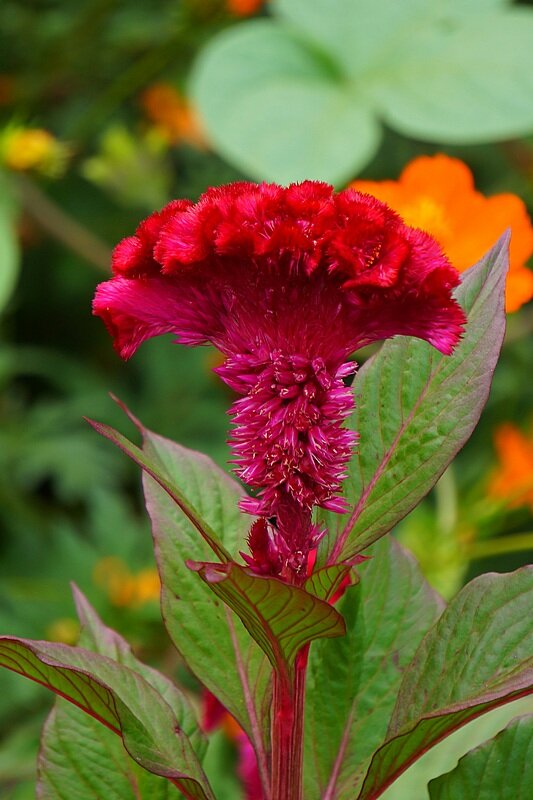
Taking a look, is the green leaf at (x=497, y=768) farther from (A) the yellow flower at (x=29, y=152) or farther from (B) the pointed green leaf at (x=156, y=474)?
(A) the yellow flower at (x=29, y=152)

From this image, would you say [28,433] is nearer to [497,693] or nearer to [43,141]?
[43,141]

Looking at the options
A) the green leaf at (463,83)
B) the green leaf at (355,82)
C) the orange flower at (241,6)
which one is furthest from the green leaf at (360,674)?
the orange flower at (241,6)

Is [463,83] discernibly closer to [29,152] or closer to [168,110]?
[29,152]

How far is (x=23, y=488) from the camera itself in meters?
1.63

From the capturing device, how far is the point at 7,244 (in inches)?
53.0

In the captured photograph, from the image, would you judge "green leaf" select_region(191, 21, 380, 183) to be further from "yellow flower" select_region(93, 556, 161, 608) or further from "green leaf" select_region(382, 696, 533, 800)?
"green leaf" select_region(382, 696, 533, 800)

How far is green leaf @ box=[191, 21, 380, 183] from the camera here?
109 centimetres

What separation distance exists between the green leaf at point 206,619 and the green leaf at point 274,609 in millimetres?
71

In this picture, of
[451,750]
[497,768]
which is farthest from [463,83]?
[497,768]

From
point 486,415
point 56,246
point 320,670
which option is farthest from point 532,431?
point 320,670

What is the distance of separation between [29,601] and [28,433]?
311 millimetres

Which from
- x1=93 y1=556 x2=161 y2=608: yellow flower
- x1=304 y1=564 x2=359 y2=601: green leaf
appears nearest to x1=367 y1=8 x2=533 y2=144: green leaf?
x1=93 y1=556 x2=161 y2=608: yellow flower

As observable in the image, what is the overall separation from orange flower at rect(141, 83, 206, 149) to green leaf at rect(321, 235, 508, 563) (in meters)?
1.33

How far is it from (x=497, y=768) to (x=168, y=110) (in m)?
1.49
